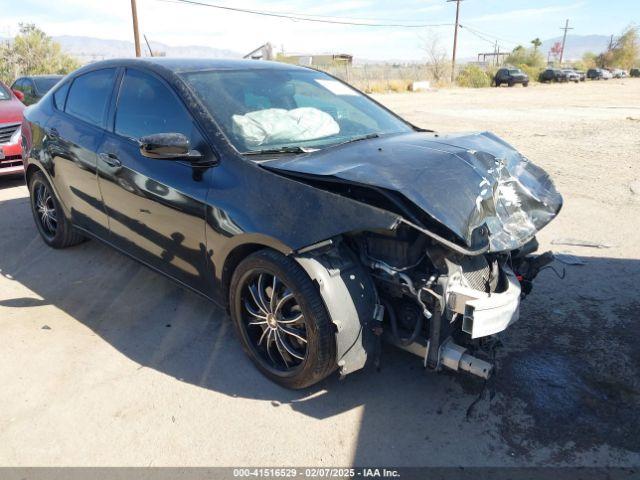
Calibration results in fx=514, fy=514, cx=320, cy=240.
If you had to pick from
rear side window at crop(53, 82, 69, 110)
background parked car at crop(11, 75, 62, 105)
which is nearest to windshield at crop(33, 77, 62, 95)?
background parked car at crop(11, 75, 62, 105)

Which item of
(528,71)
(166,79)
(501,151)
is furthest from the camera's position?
(528,71)

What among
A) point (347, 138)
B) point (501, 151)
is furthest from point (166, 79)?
point (501, 151)

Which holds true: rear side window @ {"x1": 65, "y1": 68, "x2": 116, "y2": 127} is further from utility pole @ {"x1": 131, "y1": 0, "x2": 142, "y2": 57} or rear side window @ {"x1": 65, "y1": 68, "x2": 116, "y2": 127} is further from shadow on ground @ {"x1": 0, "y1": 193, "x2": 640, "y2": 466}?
utility pole @ {"x1": 131, "y1": 0, "x2": 142, "y2": 57}

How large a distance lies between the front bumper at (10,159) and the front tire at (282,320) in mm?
6060

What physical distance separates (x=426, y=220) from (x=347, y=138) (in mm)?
1199

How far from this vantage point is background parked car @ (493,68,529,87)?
149 feet

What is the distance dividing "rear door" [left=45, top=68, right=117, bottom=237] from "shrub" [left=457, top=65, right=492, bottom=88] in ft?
149

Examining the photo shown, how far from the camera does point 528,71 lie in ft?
192

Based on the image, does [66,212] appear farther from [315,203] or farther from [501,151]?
[501,151]

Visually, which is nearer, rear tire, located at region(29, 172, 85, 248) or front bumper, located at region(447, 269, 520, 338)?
front bumper, located at region(447, 269, 520, 338)

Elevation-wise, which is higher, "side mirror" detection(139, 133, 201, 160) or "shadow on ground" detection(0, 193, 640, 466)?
"side mirror" detection(139, 133, 201, 160)

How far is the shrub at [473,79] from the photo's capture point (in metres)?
45.8

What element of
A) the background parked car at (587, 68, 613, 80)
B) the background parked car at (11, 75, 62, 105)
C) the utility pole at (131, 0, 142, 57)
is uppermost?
the utility pole at (131, 0, 142, 57)

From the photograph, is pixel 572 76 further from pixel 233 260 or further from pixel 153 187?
pixel 233 260
